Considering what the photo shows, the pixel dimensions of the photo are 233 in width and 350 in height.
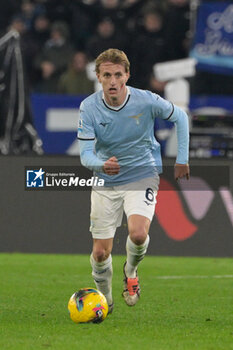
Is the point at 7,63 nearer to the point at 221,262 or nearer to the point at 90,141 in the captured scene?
the point at 221,262

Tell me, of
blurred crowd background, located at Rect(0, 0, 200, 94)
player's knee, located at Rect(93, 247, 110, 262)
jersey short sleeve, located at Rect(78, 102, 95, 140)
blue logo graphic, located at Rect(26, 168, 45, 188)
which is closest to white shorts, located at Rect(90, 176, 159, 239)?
player's knee, located at Rect(93, 247, 110, 262)

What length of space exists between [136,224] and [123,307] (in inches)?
48.3

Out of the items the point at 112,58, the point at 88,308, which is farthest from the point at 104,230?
the point at 112,58

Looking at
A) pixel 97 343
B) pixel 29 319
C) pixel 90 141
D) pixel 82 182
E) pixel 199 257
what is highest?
pixel 90 141

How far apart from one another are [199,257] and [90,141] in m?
6.22

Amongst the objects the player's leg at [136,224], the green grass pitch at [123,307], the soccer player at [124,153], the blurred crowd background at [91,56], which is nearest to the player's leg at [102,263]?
the soccer player at [124,153]

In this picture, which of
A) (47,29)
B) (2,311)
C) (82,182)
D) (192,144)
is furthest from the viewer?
(47,29)

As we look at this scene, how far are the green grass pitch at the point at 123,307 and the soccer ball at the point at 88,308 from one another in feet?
0.23

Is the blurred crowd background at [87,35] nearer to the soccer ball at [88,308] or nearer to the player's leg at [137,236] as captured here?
the player's leg at [137,236]

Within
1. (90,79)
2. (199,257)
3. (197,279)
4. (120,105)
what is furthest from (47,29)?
(120,105)

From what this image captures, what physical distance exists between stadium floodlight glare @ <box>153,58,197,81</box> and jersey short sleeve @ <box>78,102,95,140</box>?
7537 mm

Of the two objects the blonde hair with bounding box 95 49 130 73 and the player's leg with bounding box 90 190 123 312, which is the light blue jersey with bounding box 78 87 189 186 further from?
the blonde hair with bounding box 95 49 130 73

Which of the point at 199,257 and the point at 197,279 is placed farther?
the point at 199,257

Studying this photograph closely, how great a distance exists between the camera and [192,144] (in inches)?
559
